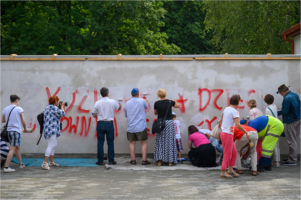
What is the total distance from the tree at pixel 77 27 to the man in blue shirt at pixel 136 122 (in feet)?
36.3

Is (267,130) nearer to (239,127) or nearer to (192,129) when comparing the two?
(239,127)

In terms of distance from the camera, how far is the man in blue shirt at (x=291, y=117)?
7.74 meters

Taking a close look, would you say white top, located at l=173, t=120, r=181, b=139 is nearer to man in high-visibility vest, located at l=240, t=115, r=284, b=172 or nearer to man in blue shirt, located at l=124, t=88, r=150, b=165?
man in blue shirt, located at l=124, t=88, r=150, b=165

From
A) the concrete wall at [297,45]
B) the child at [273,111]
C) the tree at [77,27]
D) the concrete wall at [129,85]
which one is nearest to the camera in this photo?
the child at [273,111]

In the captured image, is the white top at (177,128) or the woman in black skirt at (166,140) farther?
the white top at (177,128)

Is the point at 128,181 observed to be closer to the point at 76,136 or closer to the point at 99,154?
the point at 99,154

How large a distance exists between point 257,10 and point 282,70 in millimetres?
10047

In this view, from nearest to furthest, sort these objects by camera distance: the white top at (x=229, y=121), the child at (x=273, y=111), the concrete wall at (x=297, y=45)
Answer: the white top at (x=229, y=121)
the child at (x=273, y=111)
the concrete wall at (x=297, y=45)

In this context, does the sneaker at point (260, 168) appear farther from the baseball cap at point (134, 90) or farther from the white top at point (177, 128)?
the baseball cap at point (134, 90)

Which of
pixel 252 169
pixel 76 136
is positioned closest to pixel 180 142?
pixel 252 169

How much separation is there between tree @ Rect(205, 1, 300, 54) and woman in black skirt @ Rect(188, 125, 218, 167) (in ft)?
37.3

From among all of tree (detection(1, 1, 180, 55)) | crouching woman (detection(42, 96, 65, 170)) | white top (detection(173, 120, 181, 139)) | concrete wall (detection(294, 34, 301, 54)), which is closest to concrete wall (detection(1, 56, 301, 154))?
white top (detection(173, 120, 181, 139))

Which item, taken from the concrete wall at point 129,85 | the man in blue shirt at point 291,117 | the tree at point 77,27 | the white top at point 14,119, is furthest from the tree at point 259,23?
the white top at point 14,119

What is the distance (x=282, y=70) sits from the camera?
8.40 m
